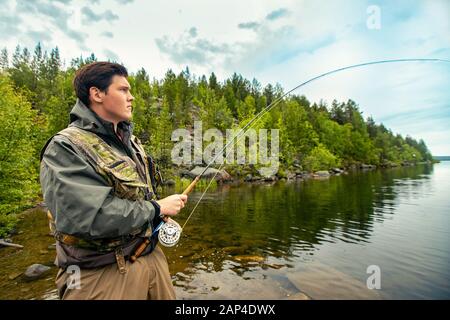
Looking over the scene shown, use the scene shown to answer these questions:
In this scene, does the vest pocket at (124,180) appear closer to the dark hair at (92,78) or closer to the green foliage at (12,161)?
the dark hair at (92,78)

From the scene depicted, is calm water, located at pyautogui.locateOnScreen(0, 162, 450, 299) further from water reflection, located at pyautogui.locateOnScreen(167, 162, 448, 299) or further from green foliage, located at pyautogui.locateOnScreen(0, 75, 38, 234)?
green foliage, located at pyautogui.locateOnScreen(0, 75, 38, 234)

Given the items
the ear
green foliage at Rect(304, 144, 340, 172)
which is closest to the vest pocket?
the ear

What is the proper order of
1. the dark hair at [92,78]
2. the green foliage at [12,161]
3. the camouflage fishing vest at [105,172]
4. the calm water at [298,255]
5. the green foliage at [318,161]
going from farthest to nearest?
the green foliage at [318,161] → the green foliage at [12,161] → the calm water at [298,255] → the dark hair at [92,78] → the camouflage fishing vest at [105,172]

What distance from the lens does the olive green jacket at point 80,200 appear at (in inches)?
79.7

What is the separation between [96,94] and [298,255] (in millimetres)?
9168

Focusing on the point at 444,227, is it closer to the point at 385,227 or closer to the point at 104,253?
the point at 385,227

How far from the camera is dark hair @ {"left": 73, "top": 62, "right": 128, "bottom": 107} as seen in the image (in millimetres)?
2641

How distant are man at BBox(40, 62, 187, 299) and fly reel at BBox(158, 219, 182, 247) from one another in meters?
0.20

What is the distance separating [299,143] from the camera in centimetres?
6500

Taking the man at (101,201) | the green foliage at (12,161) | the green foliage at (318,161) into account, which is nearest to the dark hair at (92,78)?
the man at (101,201)

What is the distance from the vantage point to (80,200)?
6.61 ft

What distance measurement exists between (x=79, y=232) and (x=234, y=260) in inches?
319

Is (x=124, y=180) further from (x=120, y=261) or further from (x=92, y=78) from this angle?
(x=92, y=78)

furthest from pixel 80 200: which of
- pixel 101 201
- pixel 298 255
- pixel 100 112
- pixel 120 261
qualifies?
pixel 298 255
